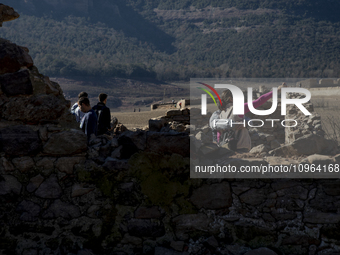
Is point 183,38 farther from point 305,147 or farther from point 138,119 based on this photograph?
point 305,147

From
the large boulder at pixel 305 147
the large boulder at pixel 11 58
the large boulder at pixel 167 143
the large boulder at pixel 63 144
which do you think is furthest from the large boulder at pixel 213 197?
the large boulder at pixel 11 58

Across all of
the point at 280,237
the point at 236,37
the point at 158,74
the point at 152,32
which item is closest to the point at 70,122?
the point at 280,237

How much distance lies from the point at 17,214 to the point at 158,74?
77.7 metres

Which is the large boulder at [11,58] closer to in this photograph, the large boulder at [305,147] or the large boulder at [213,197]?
the large boulder at [213,197]

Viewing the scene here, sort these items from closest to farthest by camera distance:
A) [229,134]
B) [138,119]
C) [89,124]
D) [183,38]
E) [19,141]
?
[19,141], [89,124], [229,134], [138,119], [183,38]

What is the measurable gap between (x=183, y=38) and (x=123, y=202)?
13598 cm

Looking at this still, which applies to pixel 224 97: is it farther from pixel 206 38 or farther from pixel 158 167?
pixel 206 38

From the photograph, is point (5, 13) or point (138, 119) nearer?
point (5, 13)

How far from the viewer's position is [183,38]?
134 meters

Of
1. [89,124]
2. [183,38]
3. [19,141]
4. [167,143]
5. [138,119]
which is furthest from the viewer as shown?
[183,38]

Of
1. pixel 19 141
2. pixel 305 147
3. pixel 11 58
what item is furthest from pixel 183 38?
pixel 19 141

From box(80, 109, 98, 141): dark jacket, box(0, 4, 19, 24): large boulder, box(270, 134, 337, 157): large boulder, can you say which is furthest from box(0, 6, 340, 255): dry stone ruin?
box(270, 134, 337, 157): large boulder

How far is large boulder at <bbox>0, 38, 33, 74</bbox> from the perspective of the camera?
10.3 feet

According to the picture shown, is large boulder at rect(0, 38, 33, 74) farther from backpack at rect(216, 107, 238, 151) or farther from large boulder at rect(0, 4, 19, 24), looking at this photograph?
backpack at rect(216, 107, 238, 151)
